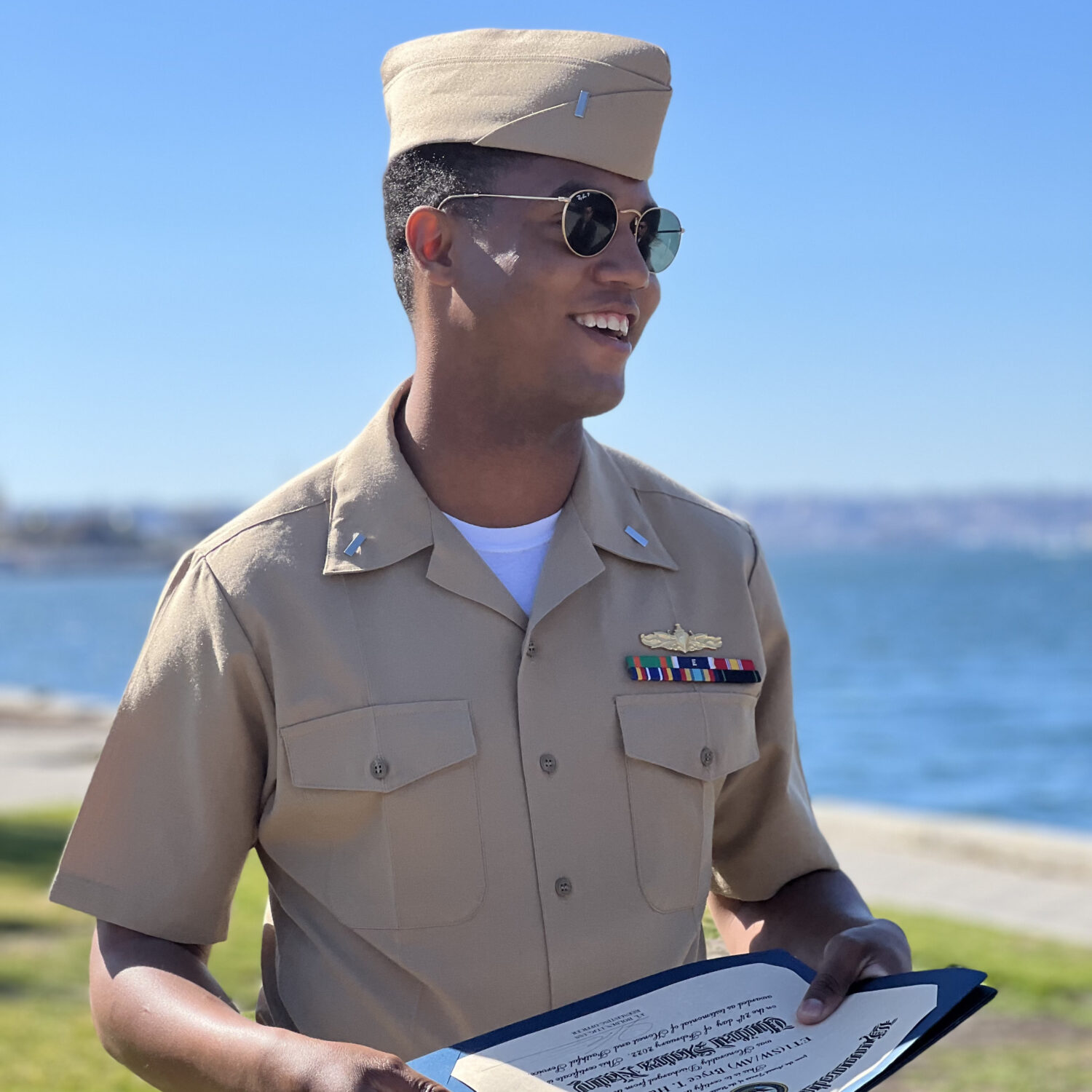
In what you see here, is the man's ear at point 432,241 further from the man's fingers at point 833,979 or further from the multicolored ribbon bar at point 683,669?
the man's fingers at point 833,979

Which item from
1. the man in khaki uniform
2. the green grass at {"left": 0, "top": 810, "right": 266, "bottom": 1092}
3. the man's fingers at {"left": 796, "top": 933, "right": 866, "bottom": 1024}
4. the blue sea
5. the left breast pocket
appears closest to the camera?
the man's fingers at {"left": 796, "top": 933, "right": 866, "bottom": 1024}

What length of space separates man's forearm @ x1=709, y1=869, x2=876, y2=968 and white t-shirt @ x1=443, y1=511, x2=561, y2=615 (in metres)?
0.63

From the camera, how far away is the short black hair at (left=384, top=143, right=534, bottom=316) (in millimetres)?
2068

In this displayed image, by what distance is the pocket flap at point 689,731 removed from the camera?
6.79 feet

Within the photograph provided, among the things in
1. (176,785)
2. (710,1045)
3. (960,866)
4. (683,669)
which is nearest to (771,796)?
(683,669)

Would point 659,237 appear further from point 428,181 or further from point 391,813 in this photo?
point 391,813

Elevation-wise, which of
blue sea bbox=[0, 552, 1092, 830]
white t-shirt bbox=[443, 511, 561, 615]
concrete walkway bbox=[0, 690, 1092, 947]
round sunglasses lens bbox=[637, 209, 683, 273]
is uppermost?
round sunglasses lens bbox=[637, 209, 683, 273]

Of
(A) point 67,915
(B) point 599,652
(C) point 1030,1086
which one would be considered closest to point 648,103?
(B) point 599,652

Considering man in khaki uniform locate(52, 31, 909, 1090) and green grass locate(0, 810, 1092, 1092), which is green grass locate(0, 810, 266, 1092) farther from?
man in khaki uniform locate(52, 31, 909, 1090)

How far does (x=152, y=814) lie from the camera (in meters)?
1.96

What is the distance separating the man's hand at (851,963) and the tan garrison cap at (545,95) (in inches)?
43.1

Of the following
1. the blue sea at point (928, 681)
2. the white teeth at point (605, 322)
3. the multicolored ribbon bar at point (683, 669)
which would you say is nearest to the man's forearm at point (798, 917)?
the multicolored ribbon bar at point (683, 669)

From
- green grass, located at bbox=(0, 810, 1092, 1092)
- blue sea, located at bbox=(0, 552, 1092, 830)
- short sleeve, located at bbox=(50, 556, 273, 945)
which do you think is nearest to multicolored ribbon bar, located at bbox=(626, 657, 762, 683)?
short sleeve, located at bbox=(50, 556, 273, 945)

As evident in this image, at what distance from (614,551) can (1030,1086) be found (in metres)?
3.96
